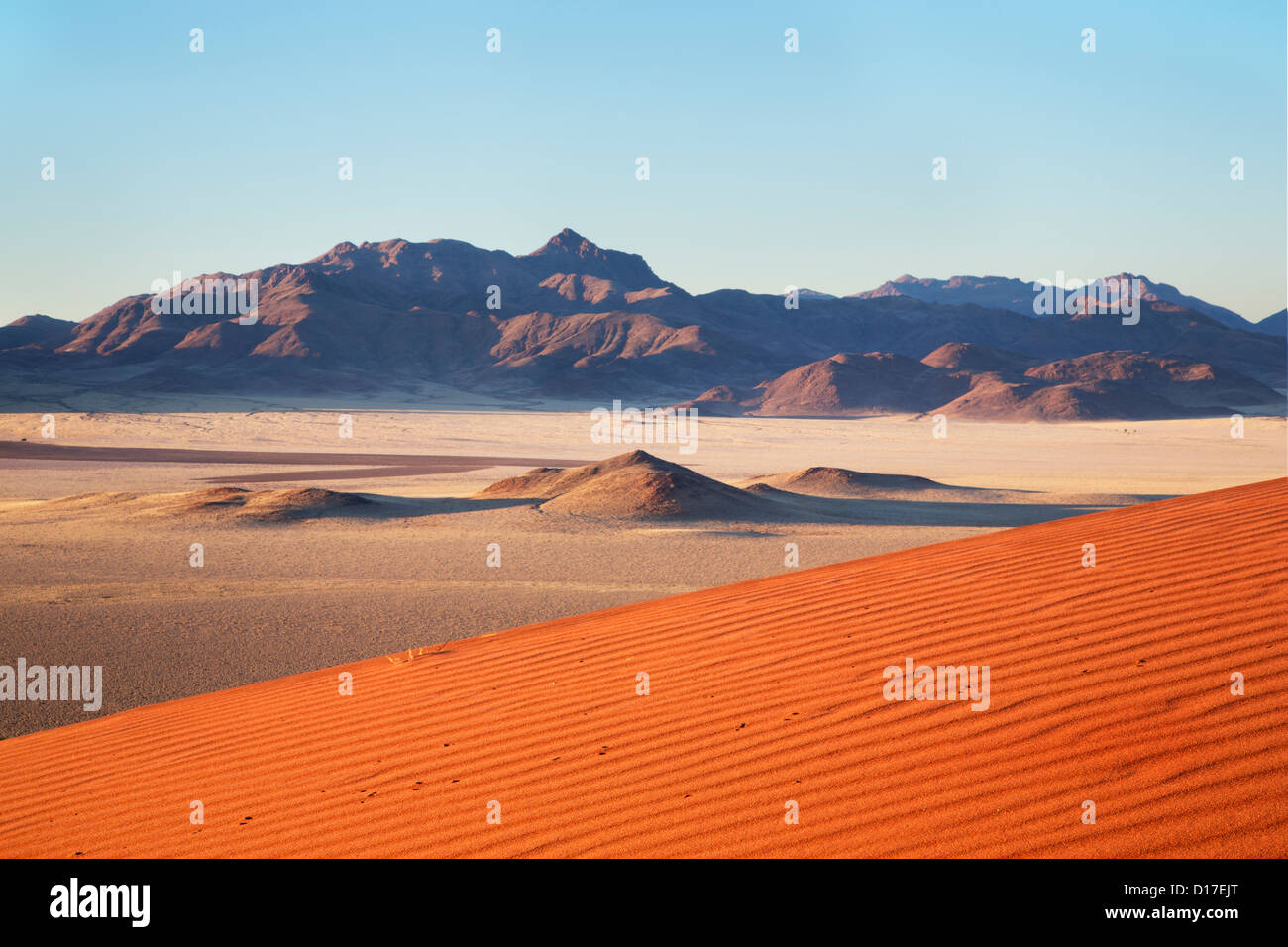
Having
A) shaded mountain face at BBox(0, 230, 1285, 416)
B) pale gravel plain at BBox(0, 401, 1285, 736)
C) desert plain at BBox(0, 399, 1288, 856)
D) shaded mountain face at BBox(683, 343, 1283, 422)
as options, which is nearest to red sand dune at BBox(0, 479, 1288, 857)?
desert plain at BBox(0, 399, 1288, 856)

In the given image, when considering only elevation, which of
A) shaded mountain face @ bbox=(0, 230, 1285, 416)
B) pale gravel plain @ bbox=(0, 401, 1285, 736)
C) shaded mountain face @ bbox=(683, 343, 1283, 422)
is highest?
shaded mountain face @ bbox=(0, 230, 1285, 416)

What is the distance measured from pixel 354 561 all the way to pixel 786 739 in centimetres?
1161

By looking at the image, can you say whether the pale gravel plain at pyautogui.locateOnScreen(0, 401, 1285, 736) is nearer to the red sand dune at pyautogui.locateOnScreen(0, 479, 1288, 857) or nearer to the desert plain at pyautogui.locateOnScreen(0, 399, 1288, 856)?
the desert plain at pyautogui.locateOnScreen(0, 399, 1288, 856)

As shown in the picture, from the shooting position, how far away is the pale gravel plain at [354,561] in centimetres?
970

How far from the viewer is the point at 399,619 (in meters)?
11.0

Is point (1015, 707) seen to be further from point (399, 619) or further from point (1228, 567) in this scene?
point (399, 619)

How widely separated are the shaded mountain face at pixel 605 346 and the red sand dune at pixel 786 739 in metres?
69.9

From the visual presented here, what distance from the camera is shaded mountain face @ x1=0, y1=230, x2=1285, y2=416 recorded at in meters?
86.4

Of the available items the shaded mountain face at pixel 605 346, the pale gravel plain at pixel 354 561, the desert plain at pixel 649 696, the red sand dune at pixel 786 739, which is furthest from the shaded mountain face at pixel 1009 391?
the red sand dune at pixel 786 739

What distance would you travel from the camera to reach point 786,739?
450 cm

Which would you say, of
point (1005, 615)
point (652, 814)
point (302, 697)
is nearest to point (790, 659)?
point (1005, 615)

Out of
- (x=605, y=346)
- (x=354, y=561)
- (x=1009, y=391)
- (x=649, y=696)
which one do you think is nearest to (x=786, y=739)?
(x=649, y=696)

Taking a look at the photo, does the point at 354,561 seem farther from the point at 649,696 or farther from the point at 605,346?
the point at 605,346

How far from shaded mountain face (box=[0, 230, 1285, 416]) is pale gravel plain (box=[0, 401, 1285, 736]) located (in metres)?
49.3
